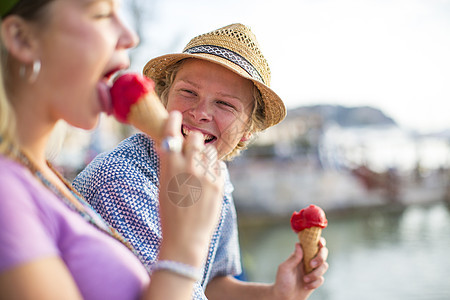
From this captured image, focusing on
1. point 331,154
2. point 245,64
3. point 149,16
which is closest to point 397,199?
point 331,154

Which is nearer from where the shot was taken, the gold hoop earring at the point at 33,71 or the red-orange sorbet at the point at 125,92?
the gold hoop earring at the point at 33,71

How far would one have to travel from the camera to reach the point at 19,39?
2.98ft

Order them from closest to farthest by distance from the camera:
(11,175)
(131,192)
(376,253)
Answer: (11,175)
(131,192)
(376,253)

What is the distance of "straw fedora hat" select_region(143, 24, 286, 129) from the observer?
1906mm

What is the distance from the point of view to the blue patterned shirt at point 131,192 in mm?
1419

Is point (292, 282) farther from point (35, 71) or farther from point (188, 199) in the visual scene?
point (35, 71)

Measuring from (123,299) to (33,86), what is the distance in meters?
0.53

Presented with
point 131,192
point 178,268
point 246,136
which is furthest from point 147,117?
point 246,136

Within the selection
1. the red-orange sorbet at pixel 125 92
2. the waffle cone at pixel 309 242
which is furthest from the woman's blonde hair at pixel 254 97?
the red-orange sorbet at pixel 125 92

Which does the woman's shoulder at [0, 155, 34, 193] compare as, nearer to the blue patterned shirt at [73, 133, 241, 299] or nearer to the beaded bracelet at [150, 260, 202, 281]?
the beaded bracelet at [150, 260, 202, 281]

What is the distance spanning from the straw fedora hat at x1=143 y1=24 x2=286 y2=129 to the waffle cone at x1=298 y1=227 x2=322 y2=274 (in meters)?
0.66

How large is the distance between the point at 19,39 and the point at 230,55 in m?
1.15

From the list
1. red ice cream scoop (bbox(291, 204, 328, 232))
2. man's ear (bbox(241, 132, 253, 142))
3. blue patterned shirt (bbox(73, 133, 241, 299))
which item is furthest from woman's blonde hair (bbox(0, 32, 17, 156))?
man's ear (bbox(241, 132, 253, 142))

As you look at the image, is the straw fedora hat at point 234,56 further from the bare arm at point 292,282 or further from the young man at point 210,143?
the bare arm at point 292,282
